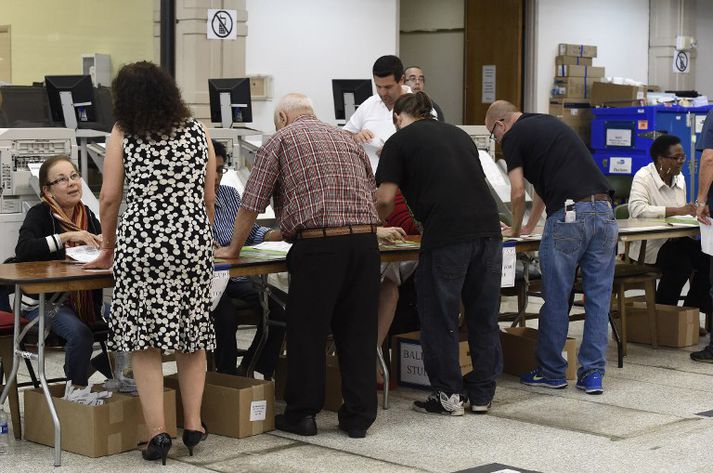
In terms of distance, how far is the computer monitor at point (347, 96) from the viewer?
9.70 meters

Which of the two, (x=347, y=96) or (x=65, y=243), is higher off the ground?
(x=347, y=96)

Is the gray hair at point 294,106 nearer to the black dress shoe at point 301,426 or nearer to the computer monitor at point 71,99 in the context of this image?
the black dress shoe at point 301,426

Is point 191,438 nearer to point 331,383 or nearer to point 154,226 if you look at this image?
point 154,226

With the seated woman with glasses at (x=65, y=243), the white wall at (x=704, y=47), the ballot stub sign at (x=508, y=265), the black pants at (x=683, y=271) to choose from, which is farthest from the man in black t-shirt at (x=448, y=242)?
the white wall at (x=704, y=47)

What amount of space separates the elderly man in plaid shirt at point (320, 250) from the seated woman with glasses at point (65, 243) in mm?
687

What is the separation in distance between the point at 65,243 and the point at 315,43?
614cm

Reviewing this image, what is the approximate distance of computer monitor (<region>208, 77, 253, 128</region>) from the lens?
849cm

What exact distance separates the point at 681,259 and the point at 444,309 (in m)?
2.75

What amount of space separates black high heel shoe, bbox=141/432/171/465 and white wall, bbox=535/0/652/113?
914 cm

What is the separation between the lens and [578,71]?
13.3 metres

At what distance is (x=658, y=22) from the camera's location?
47.9ft

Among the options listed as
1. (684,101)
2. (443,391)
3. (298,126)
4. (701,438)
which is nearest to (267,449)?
(443,391)

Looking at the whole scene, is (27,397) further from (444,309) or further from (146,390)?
(444,309)

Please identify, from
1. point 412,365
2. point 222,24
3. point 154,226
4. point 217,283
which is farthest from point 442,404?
point 222,24
